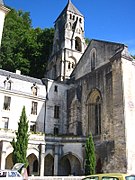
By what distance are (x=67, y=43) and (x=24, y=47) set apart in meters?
10.8

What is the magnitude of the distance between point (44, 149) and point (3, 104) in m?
7.90

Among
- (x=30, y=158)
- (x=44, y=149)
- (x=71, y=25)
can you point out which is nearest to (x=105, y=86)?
(x=44, y=149)

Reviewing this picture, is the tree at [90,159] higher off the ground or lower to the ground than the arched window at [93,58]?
lower

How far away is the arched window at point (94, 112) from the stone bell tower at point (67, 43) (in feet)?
27.9

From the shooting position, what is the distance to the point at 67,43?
41.4 meters

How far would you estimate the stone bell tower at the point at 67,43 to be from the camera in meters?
40.5

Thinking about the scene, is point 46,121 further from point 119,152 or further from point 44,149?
point 119,152

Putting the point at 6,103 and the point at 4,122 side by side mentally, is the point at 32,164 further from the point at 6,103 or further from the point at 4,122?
the point at 6,103

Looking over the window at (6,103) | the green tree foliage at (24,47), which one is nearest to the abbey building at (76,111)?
the window at (6,103)

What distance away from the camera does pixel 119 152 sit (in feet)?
84.0

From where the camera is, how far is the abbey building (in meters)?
26.6

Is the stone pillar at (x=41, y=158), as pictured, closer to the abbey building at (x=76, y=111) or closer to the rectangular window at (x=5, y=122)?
the abbey building at (x=76, y=111)

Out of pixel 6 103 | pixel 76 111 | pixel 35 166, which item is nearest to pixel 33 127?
pixel 6 103

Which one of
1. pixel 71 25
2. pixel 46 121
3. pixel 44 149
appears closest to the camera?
pixel 44 149
